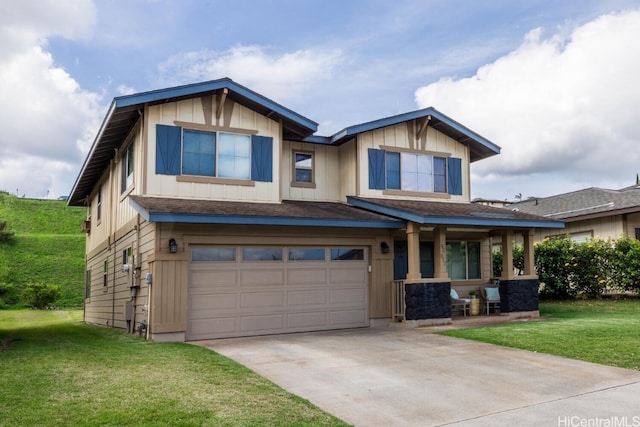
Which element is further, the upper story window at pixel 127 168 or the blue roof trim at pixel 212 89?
the upper story window at pixel 127 168

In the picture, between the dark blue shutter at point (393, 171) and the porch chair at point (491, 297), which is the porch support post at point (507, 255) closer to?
the porch chair at point (491, 297)

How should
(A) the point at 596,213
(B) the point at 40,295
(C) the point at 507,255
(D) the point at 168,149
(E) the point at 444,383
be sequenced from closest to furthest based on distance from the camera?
(E) the point at 444,383
(D) the point at 168,149
(C) the point at 507,255
(A) the point at 596,213
(B) the point at 40,295

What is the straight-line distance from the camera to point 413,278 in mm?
12531

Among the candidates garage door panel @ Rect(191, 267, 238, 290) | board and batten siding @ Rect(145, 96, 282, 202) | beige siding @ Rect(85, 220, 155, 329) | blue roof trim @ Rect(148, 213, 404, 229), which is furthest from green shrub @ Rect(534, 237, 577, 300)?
beige siding @ Rect(85, 220, 155, 329)

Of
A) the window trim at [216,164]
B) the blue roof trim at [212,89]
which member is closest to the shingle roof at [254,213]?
the window trim at [216,164]

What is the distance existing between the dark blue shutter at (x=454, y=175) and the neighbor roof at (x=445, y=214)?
2.52 feet

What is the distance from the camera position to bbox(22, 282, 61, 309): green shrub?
27.6 m

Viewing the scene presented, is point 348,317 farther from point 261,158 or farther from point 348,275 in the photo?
point 261,158

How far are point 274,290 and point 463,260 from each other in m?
6.43

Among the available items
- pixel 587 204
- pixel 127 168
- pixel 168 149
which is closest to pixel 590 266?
pixel 587 204

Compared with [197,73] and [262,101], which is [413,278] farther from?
[197,73]

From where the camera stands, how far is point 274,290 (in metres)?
11.9

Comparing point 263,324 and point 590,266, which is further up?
point 590,266

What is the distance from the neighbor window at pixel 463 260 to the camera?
15383mm
